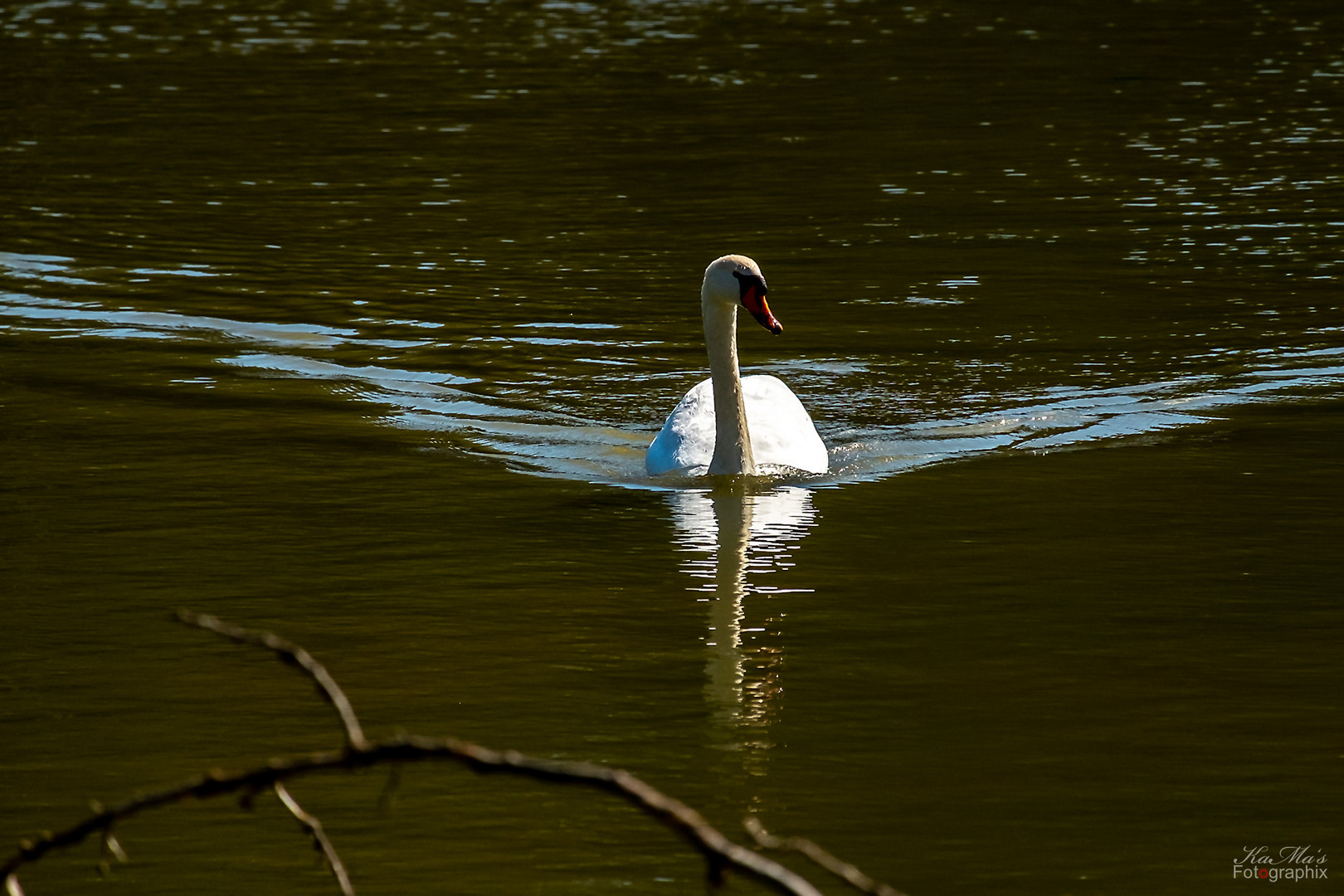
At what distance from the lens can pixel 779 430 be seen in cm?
1162

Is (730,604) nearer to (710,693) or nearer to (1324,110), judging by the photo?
(710,693)

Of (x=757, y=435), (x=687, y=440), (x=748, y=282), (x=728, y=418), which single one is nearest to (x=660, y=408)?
(x=687, y=440)

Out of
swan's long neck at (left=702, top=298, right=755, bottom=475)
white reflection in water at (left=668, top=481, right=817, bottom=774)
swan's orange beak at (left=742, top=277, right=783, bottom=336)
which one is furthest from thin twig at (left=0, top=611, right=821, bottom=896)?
swan's orange beak at (left=742, top=277, right=783, bottom=336)

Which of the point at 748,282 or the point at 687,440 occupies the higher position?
the point at 748,282

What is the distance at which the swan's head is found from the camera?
11320mm

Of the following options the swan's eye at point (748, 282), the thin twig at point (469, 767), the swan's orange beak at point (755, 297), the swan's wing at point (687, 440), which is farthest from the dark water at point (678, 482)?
the thin twig at point (469, 767)

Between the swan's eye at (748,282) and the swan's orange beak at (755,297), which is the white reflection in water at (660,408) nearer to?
the swan's orange beak at (755,297)

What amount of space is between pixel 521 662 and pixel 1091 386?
6.51m

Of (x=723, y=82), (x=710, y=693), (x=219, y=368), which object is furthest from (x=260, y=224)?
(x=710, y=693)

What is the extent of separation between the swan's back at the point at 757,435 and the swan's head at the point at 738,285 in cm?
48

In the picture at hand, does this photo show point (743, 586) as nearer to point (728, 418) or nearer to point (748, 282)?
point (728, 418)

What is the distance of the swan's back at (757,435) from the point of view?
A: 37.6 feet

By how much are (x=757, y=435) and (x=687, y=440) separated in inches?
15.5

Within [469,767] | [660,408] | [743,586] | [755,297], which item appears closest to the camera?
[469,767]
